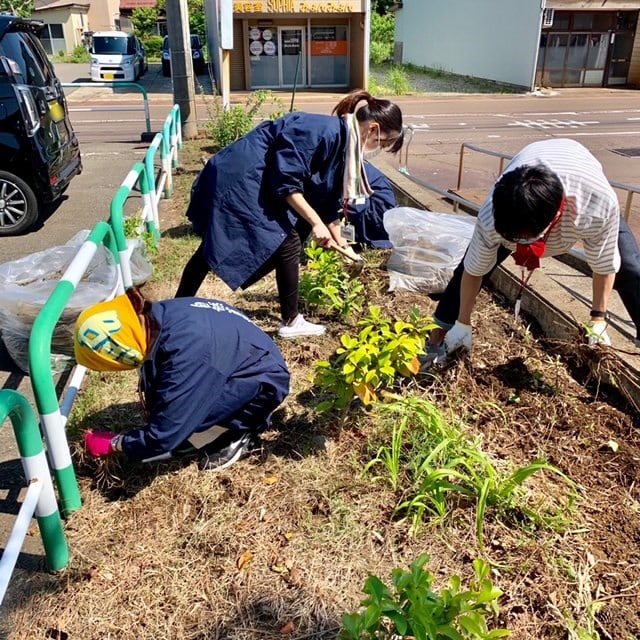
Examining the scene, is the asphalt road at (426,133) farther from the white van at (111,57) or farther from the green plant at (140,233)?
the green plant at (140,233)

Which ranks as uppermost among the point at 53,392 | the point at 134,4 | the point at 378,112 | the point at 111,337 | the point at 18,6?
the point at 134,4

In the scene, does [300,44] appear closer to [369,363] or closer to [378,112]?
[378,112]

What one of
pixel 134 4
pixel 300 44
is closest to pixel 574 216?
pixel 300 44

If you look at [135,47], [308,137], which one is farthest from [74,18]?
[308,137]

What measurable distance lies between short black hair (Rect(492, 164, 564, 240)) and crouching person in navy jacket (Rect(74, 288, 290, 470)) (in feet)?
3.61

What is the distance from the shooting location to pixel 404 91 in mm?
23047

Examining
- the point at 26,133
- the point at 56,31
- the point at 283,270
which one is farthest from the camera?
the point at 56,31

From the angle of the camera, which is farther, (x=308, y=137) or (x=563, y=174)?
(x=308, y=137)

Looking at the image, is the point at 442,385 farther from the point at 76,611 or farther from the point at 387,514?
the point at 76,611

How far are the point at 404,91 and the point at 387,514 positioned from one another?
22.7 metres

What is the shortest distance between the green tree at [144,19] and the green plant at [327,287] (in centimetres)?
3928

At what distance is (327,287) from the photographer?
3924 mm

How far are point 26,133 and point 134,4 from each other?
149 ft

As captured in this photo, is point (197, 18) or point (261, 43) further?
point (197, 18)
